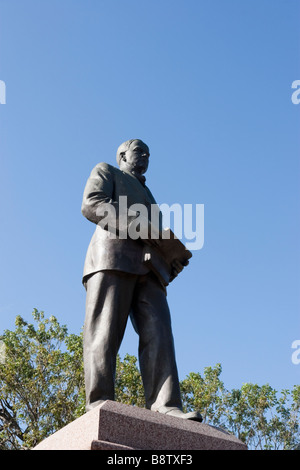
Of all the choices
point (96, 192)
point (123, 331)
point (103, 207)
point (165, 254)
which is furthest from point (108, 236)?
point (123, 331)

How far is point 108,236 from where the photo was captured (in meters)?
5.62

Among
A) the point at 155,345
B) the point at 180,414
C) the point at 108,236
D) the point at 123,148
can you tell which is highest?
the point at 123,148

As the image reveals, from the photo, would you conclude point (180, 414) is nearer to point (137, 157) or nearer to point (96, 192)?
point (96, 192)

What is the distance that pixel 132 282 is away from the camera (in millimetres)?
5562

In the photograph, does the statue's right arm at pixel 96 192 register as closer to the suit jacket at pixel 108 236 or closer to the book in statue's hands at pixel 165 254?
the suit jacket at pixel 108 236

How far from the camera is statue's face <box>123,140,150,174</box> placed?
6414 mm

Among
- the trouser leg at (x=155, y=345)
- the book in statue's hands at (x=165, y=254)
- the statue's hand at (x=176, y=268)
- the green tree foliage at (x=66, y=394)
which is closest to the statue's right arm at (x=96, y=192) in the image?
the book in statue's hands at (x=165, y=254)

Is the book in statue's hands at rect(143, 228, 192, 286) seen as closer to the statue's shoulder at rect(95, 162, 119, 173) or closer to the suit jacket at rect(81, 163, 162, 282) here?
the suit jacket at rect(81, 163, 162, 282)

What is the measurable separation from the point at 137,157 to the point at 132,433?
318 centimetres

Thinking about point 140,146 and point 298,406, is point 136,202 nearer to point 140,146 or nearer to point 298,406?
point 140,146

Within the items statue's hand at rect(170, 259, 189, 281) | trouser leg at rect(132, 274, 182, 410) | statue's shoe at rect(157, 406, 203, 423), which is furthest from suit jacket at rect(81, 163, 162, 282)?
statue's shoe at rect(157, 406, 203, 423)

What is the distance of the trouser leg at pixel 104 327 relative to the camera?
504 cm

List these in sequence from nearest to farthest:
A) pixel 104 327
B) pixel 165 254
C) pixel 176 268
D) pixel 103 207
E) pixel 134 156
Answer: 1. pixel 104 327
2. pixel 103 207
3. pixel 165 254
4. pixel 176 268
5. pixel 134 156
